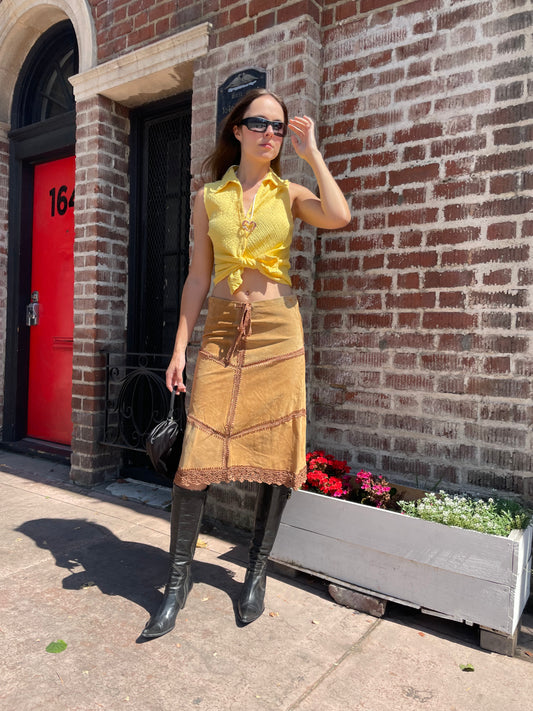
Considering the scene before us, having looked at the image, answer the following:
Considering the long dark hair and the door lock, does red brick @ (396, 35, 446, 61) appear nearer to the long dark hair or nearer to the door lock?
the long dark hair

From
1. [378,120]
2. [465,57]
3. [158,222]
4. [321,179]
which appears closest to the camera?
[321,179]

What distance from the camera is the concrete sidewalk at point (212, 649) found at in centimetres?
189

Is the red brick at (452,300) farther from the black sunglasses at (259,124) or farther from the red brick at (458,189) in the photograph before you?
the black sunglasses at (259,124)

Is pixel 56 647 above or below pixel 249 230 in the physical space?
below

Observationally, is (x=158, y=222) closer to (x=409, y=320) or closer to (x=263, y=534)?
(x=409, y=320)

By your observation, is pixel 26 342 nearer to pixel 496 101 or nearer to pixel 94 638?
pixel 94 638

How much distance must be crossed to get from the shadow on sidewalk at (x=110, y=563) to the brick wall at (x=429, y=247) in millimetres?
1068

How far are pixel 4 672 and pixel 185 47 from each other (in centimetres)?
364

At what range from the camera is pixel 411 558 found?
93.4 inches

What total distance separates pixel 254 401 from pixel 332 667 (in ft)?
3.51

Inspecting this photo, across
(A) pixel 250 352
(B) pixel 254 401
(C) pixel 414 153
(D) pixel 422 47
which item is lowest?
(B) pixel 254 401

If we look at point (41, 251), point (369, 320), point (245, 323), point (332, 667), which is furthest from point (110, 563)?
point (41, 251)

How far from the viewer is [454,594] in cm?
228

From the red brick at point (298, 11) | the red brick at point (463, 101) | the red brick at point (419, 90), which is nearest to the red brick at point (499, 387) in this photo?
the red brick at point (463, 101)
